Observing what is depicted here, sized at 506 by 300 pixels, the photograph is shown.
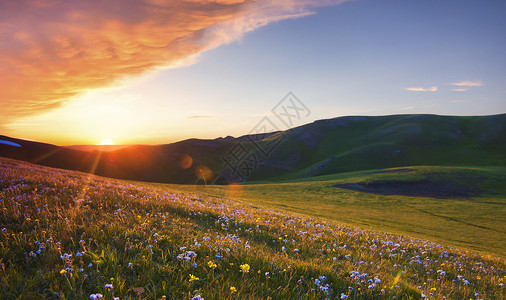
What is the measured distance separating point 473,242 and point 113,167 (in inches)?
5090

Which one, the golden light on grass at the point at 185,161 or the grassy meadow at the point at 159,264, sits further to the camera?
the golden light on grass at the point at 185,161

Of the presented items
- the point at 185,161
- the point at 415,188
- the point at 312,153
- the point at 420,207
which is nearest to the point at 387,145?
the point at 312,153

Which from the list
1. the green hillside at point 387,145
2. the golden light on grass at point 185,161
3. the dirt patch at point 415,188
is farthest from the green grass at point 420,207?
the golden light on grass at point 185,161

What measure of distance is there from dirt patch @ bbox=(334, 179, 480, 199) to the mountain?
57.2m

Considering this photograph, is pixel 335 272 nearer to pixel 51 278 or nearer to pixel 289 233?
pixel 289 233

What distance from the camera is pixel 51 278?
3330 mm

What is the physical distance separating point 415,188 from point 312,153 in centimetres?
9794

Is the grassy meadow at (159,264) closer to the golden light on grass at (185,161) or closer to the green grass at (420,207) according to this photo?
the green grass at (420,207)

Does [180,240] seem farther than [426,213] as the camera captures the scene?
No

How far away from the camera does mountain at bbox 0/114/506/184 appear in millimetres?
118000

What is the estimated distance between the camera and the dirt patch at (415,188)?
56.3 metres

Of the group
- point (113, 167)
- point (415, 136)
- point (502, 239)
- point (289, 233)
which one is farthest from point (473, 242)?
point (415, 136)

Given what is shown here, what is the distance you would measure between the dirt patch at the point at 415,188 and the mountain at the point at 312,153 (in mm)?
57232

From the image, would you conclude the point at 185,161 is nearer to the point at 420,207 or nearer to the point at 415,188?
the point at 415,188
